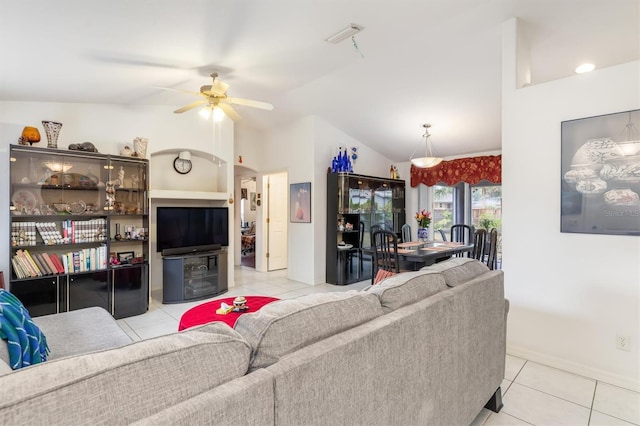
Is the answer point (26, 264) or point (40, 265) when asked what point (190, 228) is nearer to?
point (40, 265)

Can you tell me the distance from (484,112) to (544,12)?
1.89 m

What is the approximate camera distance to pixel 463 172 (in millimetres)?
6102

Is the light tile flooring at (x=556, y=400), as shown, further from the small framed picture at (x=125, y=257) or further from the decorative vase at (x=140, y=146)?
the decorative vase at (x=140, y=146)

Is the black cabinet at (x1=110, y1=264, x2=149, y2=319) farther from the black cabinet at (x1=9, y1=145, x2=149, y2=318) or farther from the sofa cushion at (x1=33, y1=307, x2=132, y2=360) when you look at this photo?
the sofa cushion at (x1=33, y1=307, x2=132, y2=360)

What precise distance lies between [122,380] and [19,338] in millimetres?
1116

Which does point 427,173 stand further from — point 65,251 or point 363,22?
point 65,251

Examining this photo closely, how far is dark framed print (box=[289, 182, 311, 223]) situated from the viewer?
18.0 feet

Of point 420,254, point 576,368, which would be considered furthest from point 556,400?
point 420,254

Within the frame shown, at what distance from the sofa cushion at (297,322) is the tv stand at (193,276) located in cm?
372

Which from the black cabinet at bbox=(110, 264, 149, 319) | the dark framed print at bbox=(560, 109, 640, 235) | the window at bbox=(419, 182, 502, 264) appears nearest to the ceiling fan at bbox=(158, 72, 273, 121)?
the black cabinet at bbox=(110, 264, 149, 319)

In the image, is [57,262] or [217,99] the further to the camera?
[57,262]

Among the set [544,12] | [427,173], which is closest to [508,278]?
[544,12]

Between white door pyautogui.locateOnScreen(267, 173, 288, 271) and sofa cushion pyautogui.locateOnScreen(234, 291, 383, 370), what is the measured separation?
547 cm

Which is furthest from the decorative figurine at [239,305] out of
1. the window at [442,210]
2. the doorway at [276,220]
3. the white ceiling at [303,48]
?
the window at [442,210]
